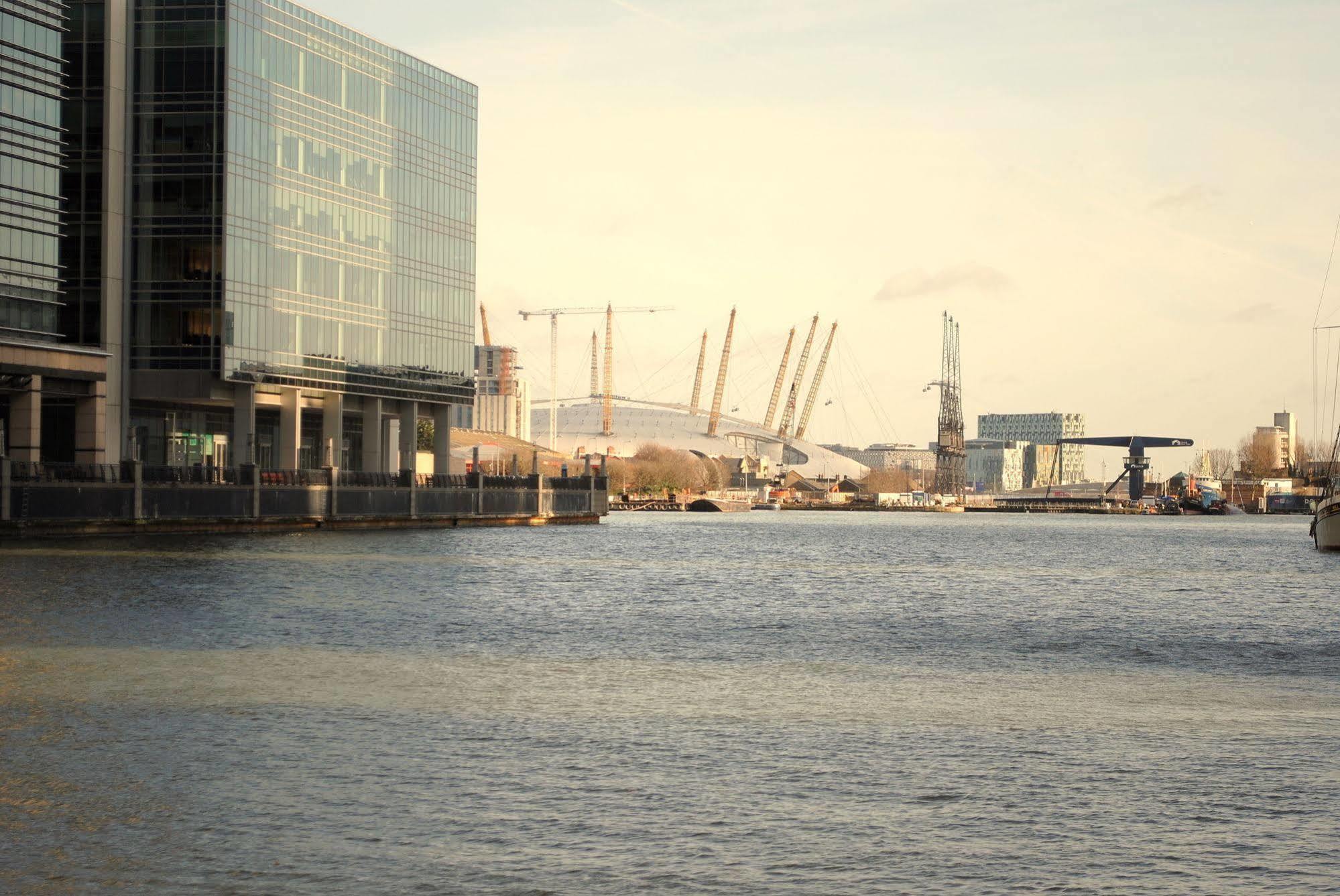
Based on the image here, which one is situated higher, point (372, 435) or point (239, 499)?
point (372, 435)

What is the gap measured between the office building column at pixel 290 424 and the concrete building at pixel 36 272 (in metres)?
15.5

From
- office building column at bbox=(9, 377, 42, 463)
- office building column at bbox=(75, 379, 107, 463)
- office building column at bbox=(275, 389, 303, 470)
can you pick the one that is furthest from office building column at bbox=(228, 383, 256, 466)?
office building column at bbox=(9, 377, 42, 463)

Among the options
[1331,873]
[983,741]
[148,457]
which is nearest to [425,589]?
[983,741]

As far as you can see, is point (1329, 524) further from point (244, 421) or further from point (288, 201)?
point (288, 201)

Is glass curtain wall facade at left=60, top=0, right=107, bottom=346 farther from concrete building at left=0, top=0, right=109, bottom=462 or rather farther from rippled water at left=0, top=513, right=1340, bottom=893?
rippled water at left=0, top=513, right=1340, bottom=893

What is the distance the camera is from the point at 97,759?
65.8 feet

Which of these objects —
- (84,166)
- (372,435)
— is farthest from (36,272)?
(372,435)

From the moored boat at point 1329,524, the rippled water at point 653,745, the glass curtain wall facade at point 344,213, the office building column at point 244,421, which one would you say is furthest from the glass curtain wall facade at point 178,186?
the moored boat at point 1329,524

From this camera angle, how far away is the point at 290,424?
117 meters

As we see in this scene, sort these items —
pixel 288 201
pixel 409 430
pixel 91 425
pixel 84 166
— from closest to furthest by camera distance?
pixel 91 425 < pixel 84 166 < pixel 288 201 < pixel 409 430

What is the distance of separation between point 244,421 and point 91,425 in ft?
42.7

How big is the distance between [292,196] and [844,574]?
2450 inches

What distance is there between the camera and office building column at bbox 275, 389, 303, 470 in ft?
381

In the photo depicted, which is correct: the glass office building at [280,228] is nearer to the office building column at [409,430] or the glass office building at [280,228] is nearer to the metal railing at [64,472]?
the office building column at [409,430]
